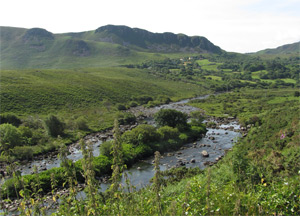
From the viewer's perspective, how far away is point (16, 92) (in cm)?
9312

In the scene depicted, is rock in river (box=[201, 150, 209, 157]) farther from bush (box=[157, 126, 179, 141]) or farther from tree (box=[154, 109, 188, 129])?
tree (box=[154, 109, 188, 129])

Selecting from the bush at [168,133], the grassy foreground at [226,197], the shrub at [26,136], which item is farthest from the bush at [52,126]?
the grassy foreground at [226,197]

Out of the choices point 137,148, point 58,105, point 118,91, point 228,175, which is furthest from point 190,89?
point 228,175

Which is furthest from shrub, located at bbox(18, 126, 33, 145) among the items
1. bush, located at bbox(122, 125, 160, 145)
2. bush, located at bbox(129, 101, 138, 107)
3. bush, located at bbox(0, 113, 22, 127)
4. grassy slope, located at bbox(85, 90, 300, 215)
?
bush, located at bbox(129, 101, 138, 107)

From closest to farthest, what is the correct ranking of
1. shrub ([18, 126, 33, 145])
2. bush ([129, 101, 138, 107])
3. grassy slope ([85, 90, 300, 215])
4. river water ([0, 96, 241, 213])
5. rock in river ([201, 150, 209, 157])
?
1. grassy slope ([85, 90, 300, 215])
2. river water ([0, 96, 241, 213])
3. rock in river ([201, 150, 209, 157])
4. shrub ([18, 126, 33, 145])
5. bush ([129, 101, 138, 107])

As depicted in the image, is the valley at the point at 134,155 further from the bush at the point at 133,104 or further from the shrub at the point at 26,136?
the bush at the point at 133,104

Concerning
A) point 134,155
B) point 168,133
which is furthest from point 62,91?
point 134,155

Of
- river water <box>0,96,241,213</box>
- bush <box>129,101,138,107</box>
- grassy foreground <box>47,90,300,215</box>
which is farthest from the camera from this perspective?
bush <box>129,101,138,107</box>

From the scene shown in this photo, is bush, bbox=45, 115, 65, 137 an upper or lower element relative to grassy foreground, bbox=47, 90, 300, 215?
lower

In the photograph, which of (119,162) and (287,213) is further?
(287,213)

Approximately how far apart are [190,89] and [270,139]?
142 meters

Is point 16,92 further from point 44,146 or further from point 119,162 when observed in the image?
point 119,162

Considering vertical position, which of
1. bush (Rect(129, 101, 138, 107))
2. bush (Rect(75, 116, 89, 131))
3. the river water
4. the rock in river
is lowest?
bush (Rect(129, 101, 138, 107))

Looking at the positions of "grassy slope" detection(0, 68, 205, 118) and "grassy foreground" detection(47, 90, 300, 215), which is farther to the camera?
"grassy slope" detection(0, 68, 205, 118)
